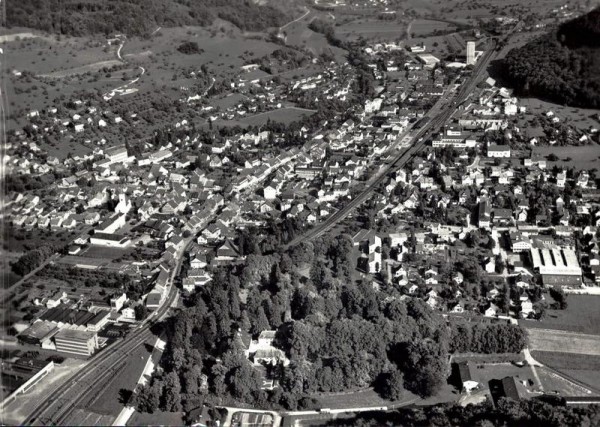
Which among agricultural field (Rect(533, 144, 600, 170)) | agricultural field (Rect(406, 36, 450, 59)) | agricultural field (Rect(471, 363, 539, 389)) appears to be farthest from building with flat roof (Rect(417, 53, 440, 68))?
agricultural field (Rect(471, 363, 539, 389))

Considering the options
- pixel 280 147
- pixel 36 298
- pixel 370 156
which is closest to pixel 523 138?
pixel 370 156

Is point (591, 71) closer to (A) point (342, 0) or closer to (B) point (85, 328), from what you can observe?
(B) point (85, 328)

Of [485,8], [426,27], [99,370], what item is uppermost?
[485,8]

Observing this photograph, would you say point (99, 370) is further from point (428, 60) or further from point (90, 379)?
point (428, 60)

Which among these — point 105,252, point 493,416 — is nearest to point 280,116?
point 105,252

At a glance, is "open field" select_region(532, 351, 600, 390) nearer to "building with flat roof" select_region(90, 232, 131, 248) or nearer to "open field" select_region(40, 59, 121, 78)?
"building with flat roof" select_region(90, 232, 131, 248)

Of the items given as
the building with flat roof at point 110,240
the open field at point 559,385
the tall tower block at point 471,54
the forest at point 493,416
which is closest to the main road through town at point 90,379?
the building with flat roof at point 110,240
